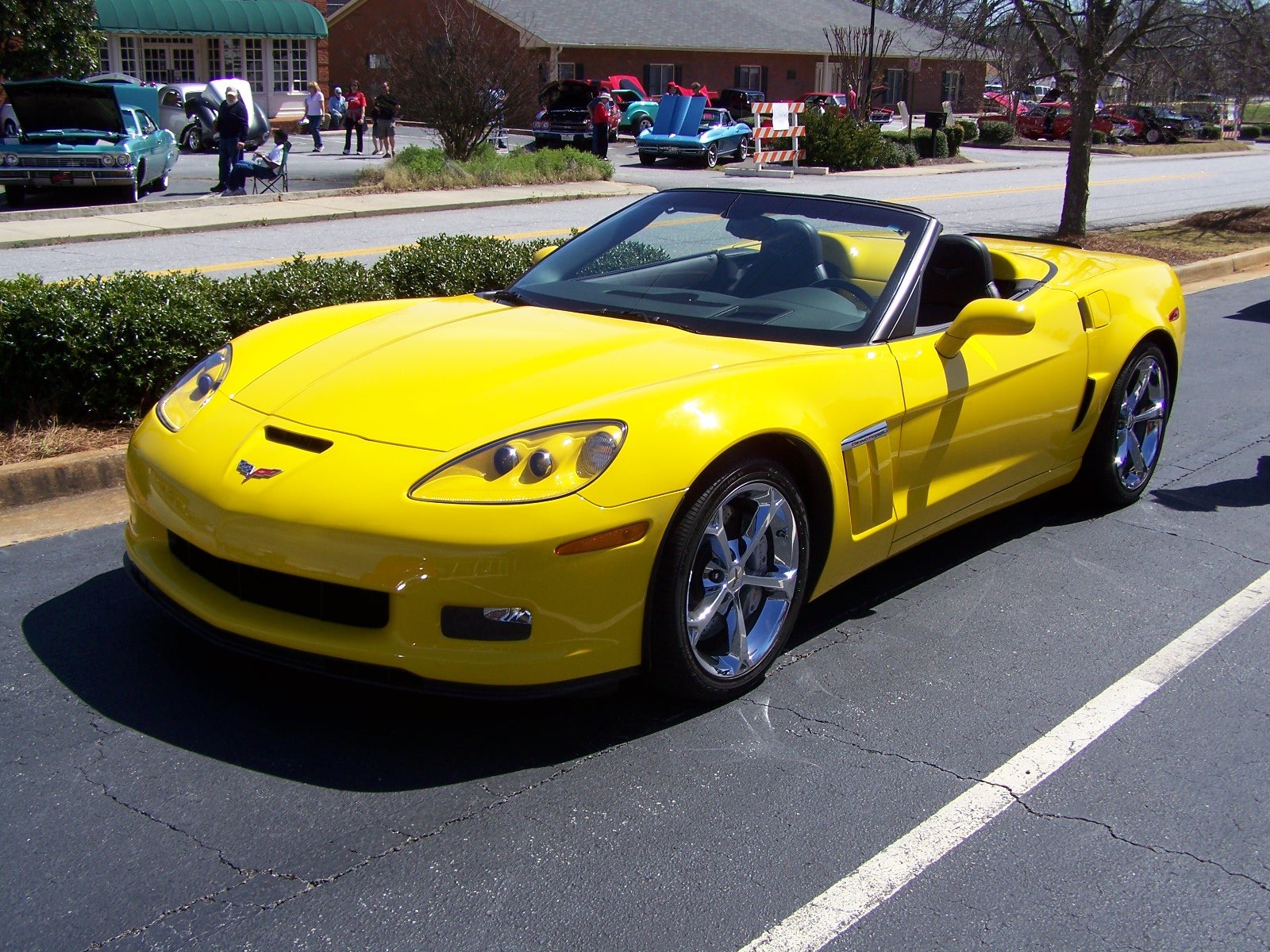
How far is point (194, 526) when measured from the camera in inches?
136

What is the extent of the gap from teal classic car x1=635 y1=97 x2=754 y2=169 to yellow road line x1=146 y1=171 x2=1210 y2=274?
7.47 meters

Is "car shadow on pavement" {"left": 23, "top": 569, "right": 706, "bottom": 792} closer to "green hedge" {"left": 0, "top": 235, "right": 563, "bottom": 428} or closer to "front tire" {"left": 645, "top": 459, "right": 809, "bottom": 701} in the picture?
"front tire" {"left": 645, "top": 459, "right": 809, "bottom": 701}

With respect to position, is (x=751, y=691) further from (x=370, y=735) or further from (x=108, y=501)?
(x=108, y=501)

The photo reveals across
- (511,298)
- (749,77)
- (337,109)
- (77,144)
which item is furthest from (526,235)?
(749,77)

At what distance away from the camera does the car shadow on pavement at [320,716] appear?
338 cm

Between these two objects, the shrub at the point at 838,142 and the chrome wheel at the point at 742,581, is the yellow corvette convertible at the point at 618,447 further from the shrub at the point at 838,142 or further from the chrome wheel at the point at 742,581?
the shrub at the point at 838,142

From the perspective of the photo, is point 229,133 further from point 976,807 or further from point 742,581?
point 976,807

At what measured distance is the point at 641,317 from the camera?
14.5 feet

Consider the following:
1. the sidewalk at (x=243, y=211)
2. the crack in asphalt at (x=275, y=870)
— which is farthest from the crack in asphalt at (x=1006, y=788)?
the sidewalk at (x=243, y=211)

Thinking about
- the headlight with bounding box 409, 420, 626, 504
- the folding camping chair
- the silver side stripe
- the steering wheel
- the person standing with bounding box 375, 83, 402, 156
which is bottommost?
the silver side stripe

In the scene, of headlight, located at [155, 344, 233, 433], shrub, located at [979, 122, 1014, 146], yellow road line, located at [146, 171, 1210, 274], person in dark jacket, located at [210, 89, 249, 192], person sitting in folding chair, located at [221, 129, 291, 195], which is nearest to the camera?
headlight, located at [155, 344, 233, 433]

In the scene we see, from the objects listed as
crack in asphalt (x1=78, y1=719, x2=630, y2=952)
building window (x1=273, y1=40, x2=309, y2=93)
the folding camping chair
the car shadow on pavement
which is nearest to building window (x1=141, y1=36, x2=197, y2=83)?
building window (x1=273, y1=40, x2=309, y2=93)

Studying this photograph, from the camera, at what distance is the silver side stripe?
13.1 feet

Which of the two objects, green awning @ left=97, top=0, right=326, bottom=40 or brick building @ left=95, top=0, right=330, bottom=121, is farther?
brick building @ left=95, top=0, right=330, bottom=121
